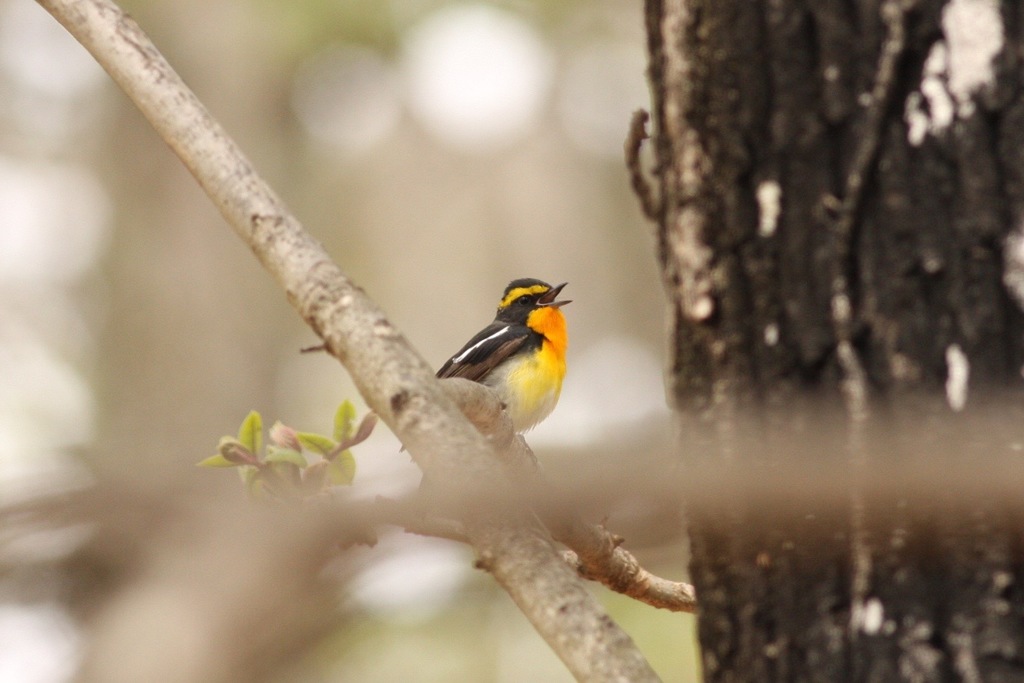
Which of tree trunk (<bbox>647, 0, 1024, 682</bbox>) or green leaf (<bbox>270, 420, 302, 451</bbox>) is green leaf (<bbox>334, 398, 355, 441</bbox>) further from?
tree trunk (<bbox>647, 0, 1024, 682</bbox>)

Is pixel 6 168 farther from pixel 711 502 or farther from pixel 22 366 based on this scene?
pixel 711 502

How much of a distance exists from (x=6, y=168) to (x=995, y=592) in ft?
38.9

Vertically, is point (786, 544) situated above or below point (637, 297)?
below

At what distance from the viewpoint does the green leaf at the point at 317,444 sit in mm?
1849

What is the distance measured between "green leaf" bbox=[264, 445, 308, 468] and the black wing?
3.99 m

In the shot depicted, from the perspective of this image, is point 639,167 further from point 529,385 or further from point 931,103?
point 529,385

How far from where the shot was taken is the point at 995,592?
1213mm

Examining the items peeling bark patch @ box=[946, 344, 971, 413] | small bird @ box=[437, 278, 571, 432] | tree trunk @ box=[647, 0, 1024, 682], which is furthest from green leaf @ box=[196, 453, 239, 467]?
small bird @ box=[437, 278, 571, 432]

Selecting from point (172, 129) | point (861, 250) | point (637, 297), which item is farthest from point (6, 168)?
point (861, 250)

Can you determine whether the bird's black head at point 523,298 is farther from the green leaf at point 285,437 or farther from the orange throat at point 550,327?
the green leaf at point 285,437

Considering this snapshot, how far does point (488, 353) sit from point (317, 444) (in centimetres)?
413

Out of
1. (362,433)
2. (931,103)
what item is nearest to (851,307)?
(931,103)

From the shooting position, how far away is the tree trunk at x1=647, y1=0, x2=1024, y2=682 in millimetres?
1225

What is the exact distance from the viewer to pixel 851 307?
1355 mm
